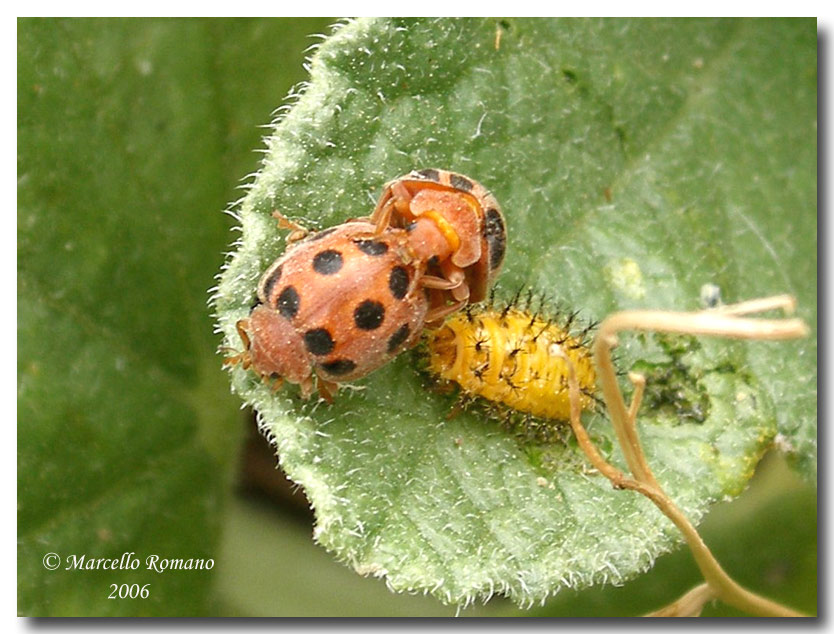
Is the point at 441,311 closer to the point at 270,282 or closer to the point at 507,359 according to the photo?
the point at 507,359

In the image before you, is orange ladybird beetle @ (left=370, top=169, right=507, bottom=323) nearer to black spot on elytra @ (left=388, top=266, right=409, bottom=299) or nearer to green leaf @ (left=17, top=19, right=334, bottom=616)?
black spot on elytra @ (left=388, top=266, right=409, bottom=299)

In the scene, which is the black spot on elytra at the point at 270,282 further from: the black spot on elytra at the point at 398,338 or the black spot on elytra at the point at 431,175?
the black spot on elytra at the point at 431,175

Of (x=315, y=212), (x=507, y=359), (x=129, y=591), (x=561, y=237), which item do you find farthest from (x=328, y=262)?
(x=129, y=591)

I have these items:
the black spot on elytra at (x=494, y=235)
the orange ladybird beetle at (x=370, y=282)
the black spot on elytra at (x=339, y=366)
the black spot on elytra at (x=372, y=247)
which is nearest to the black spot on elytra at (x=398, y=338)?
the orange ladybird beetle at (x=370, y=282)

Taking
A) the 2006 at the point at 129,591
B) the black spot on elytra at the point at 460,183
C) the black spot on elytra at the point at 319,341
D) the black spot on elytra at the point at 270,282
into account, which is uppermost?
the black spot on elytra at the point at 460,183

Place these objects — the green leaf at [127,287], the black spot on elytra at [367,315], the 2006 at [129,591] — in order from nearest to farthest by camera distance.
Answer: the black spot on elytra at [367,315]
the green leaf at [127,287]
the 2006 at [129,591]

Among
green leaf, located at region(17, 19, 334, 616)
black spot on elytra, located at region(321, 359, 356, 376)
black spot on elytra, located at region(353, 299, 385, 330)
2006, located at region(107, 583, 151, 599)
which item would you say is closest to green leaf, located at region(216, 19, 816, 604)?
black spot on elytra, located at region(321, 359, 356, 376)

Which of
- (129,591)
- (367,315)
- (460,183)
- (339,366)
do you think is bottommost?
(129,591)
